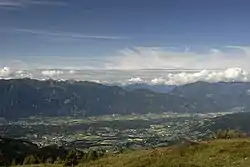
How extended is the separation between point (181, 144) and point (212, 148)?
5.81 meters

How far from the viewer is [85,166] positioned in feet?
203

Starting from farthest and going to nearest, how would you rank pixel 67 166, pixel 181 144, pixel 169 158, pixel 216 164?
pixel 67 166, pixel 181 144, pixel 169 158, pixel 216 164

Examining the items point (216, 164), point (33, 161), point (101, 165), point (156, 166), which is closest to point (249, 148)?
point (216, 164)

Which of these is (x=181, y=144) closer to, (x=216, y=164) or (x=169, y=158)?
(x=169, y=158)

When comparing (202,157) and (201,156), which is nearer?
(202,157)

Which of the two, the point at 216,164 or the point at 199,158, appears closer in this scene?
the point at 216,164

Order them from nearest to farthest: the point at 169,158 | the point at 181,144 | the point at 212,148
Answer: the point at 169,158
the point at 212,148
the point at 181,144

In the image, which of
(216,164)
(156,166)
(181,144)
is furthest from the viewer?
(181,144)

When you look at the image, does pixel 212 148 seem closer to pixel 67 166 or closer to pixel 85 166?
pixel 85 166

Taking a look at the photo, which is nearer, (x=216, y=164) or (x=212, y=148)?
(x=216, y=164)

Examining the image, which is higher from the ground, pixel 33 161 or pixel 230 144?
pixel 230 144

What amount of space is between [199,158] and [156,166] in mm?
6119

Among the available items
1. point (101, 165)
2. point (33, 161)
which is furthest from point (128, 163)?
point (33, 161)

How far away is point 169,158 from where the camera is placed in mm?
52062
